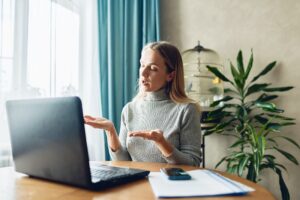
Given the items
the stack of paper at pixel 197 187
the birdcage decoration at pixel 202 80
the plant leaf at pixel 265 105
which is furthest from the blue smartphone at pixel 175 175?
the birdcage decoration at pixel 202 80

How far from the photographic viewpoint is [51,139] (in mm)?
784

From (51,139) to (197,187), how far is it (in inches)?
14.9

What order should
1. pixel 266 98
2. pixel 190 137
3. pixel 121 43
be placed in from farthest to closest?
pixel 121 43, pixel 266 98, pixel 190 137

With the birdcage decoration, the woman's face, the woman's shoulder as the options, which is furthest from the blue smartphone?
the birdcage decoration

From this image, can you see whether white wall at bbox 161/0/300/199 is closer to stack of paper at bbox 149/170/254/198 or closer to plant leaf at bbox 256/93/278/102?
plant leaf at bbox 256/93/278/102

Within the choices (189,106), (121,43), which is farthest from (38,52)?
(189,106)

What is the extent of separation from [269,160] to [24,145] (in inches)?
58.7

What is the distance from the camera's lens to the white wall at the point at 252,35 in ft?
6.77

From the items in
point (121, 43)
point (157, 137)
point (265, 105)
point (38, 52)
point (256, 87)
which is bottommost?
point (157, 137)

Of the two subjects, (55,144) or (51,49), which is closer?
(55,144)

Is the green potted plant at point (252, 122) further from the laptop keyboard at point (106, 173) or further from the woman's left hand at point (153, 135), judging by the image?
the laptop keyboard at point (106, 173)

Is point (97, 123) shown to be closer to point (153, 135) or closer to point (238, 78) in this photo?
point (153, 135)

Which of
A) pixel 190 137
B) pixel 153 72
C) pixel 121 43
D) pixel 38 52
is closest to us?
pixel 190 137

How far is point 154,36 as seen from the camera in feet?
7.99
